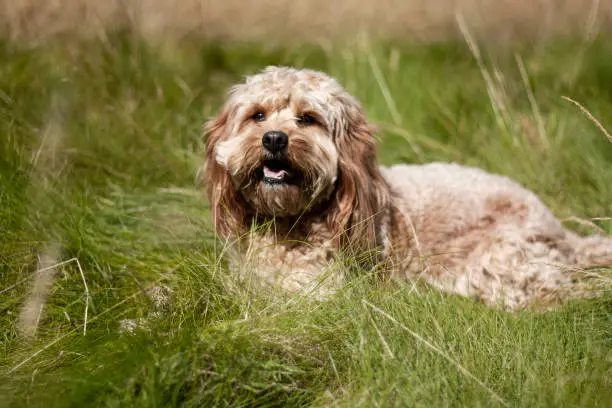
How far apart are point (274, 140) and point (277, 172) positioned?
0.21 metres

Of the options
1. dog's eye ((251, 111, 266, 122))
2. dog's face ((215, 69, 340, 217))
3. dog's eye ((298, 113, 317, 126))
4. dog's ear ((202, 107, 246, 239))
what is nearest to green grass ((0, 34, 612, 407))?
dog's ear ((202, 107, 246, 239))

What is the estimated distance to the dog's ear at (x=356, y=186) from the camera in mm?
3584

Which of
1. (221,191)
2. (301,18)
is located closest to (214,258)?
(221,191)

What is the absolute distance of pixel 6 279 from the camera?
11.2 feet

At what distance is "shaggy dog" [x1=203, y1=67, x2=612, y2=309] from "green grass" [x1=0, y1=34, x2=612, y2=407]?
298 mm

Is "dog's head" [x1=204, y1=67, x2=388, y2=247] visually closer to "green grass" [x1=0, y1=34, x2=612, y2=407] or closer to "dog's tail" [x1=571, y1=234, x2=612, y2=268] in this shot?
"green grass" [x1=0, y1=34, x2=612, y2=407]

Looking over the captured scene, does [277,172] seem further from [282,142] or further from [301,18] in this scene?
[301,18]

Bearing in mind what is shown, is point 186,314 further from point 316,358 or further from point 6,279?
point 6,279

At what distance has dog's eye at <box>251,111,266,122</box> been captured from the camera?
12.1 feet

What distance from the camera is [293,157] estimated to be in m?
3.43

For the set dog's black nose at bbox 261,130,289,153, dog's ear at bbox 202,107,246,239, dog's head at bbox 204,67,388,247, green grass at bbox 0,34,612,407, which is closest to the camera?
green grass at bbox 0,34,612,407

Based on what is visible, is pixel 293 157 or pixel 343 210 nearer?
pixel 293 157

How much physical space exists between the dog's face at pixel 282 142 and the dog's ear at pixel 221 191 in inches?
2.2

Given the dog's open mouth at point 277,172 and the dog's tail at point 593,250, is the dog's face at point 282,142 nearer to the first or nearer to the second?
the dog's open mouth at point 277,172
